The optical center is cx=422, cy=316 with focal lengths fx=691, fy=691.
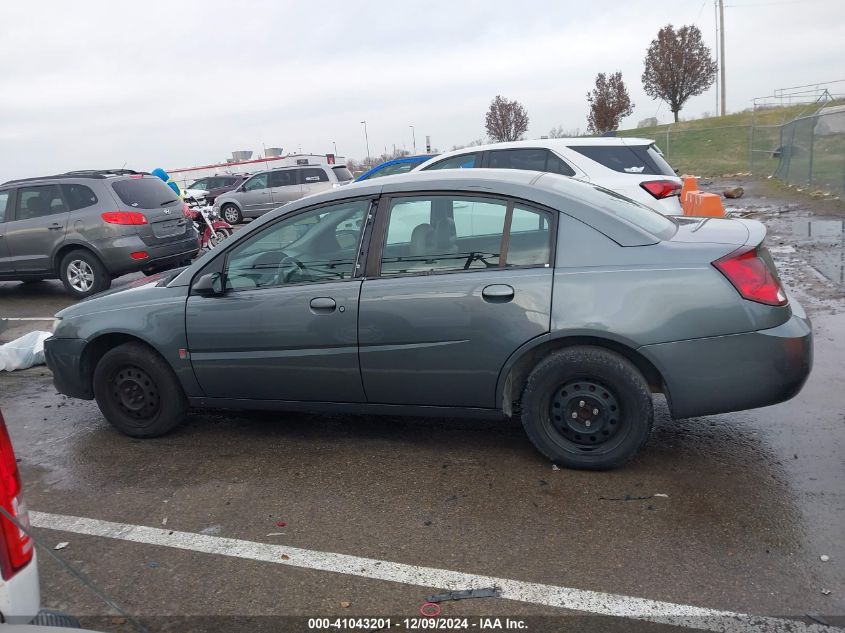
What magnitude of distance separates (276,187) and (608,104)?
35.2 m

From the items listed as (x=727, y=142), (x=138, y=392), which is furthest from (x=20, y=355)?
(x=727, y=142)

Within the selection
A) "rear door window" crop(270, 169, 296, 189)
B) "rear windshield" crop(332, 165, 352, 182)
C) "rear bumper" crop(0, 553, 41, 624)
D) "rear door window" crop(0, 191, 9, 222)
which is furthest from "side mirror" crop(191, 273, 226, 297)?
"rear door window" crop(270, 169, 296, 189)

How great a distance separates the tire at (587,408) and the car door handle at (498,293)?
409 millimetres

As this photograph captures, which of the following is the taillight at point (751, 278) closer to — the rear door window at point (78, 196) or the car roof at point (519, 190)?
the car roof at point (519, 190)

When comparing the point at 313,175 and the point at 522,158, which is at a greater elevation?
the point at 313,175

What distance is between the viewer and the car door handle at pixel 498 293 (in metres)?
3.80

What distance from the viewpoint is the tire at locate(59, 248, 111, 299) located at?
9945 millimetres

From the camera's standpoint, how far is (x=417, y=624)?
279 cm

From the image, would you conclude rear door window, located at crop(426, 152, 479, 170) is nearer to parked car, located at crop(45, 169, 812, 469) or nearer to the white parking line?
parked car, located at crop(45, 169, 812, 469)

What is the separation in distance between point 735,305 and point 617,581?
1.53 metres

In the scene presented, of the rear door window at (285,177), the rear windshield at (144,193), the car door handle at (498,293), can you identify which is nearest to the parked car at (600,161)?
the rear windshield at (144,193)

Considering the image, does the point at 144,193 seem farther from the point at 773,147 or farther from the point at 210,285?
the point at 773,147

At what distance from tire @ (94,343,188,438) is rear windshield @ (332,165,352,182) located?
18544 mm

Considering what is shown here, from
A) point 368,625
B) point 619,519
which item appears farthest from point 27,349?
point 619,519
